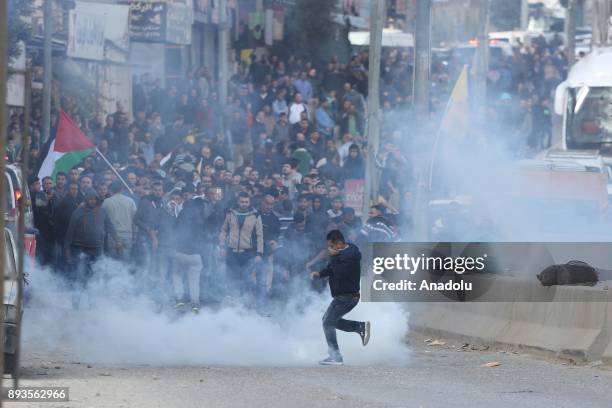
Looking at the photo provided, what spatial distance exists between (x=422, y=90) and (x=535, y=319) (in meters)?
6.18

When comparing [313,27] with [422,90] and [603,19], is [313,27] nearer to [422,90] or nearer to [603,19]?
[603,19]

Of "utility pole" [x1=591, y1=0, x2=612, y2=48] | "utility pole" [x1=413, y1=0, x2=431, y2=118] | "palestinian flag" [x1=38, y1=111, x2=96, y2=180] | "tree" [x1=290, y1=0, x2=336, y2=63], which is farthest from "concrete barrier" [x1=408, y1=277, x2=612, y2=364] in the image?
"tree" [x1=290, y1=0, x2=336, y2=63]

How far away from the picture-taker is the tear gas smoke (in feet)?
46.9

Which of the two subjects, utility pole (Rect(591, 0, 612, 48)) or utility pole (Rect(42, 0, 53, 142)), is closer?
utility pole (Rect(42, 0, 53, 142))

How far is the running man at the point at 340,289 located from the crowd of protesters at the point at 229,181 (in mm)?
1043

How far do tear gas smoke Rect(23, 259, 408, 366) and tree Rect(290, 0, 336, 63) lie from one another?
21194mm

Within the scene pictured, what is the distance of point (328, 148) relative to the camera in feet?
86.6

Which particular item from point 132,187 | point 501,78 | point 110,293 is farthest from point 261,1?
point 110,293

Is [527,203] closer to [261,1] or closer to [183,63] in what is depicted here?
[183,63]

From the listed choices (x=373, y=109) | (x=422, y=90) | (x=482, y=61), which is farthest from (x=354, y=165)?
(x=482, y=61)

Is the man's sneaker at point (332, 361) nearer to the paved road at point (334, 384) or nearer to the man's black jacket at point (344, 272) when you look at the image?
the paved road at point (334, 384)

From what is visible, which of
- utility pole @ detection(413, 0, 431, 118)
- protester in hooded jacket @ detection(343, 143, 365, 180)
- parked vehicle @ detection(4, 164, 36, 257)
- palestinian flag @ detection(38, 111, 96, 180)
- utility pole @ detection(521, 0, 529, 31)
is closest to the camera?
parked vehicle @ detection(4, 164, 36, 257)

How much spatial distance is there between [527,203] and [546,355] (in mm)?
5939

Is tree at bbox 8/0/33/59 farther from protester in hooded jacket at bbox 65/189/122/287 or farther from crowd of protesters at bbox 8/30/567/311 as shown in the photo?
protester in hooded jacket at bbox 65/189/122/287
